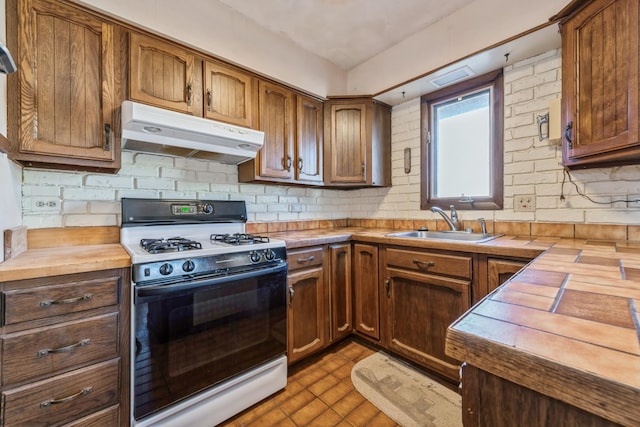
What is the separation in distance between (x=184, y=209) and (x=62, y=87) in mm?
853

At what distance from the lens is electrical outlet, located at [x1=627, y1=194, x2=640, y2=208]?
151 centimetres

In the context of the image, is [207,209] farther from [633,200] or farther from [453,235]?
[633,200]

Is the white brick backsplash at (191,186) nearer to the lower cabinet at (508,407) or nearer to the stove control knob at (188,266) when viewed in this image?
the stove control knob at (188,266)

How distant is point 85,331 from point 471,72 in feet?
9.21

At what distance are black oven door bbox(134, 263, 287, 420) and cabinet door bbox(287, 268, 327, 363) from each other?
14 centimetres

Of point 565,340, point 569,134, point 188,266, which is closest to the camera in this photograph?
point 565,340

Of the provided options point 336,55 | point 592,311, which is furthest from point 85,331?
point 336,55

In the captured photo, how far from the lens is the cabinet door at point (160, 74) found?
1522mm

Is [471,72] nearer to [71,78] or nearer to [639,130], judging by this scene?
[639,130]

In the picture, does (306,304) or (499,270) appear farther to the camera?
(306,304)

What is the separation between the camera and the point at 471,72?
2092 millimetres

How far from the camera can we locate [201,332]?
1.35 m

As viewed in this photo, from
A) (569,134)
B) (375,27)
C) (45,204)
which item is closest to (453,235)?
(569,134)

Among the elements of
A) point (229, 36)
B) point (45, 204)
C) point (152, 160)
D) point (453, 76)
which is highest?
point (229, 36)
